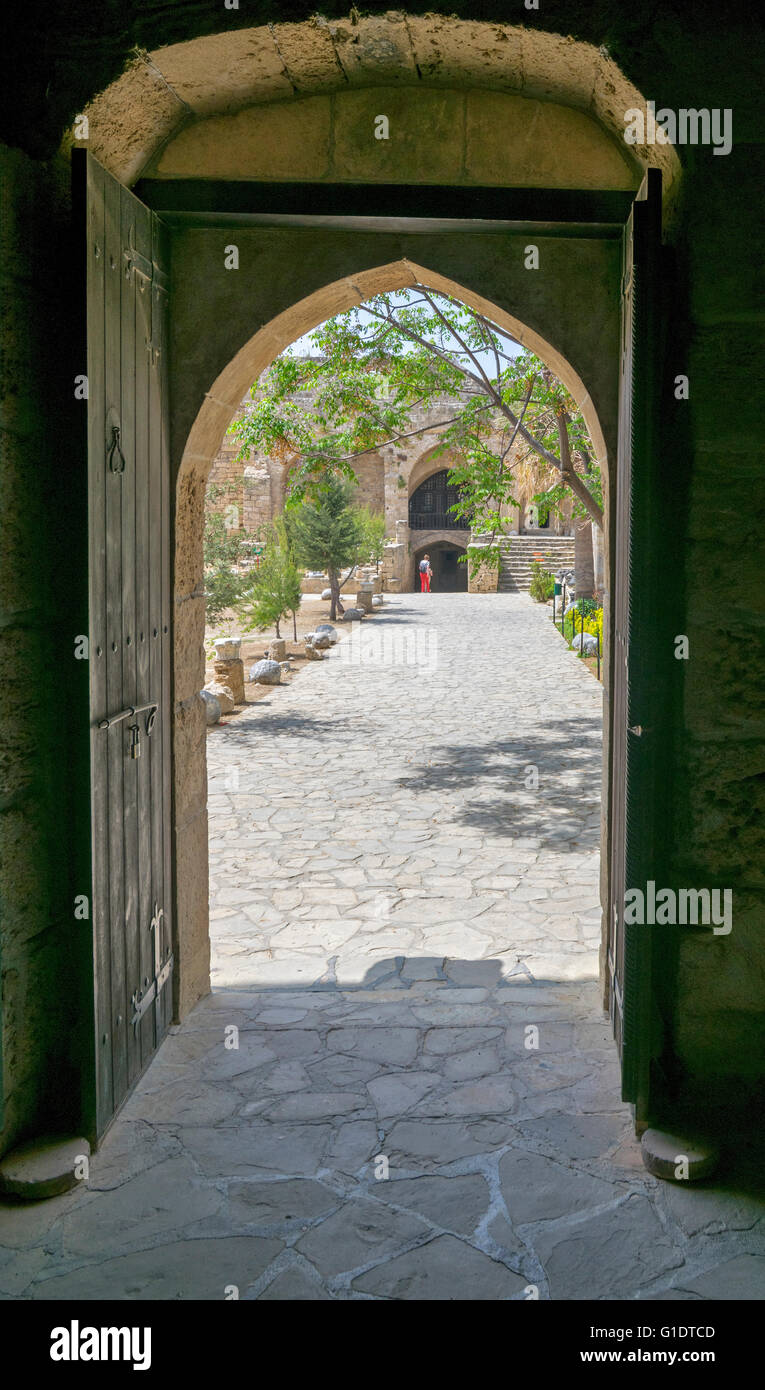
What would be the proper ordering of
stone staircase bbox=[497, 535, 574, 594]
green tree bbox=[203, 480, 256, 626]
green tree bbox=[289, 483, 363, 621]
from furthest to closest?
stone staircase bbox=[497, 535, 574, 594], green tree bbox=[289, 483, 363, 621], green tree bbox=[203, 480, 256, 626]

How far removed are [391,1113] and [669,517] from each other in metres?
1.97

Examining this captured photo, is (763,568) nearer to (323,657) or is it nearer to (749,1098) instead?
(749,1098)

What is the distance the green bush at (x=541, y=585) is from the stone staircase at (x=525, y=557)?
2.57 m

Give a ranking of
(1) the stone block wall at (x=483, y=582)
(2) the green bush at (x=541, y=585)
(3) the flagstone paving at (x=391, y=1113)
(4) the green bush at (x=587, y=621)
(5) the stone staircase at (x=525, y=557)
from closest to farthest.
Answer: (3) the flagstone paving at (x=391, y=1113) → (4) the green bush at (x=587, y=621) → (2) the green bush at (x=541, y=585) → (5) the stone staircase at (x=525, y=557) → (1) the stone block wall at (x=483, y=582)

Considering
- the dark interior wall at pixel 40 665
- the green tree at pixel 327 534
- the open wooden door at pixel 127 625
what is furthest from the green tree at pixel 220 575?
the dark interior wall at pixel 40 665

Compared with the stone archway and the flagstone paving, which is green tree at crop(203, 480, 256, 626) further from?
the stone archway

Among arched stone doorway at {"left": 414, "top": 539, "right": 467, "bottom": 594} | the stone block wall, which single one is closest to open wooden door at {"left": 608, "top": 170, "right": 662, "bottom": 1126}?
the stone block wall

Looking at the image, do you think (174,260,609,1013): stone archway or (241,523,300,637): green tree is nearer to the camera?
(174,260,609,1013): stone archway

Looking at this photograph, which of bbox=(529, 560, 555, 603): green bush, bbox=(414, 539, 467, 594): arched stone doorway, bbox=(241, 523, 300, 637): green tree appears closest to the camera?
bbox=(241, 523, 300, 637): green tree

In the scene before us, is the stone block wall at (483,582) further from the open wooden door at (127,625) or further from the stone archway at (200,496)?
the open wooden door at (127,625)

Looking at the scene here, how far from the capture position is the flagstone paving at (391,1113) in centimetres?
241

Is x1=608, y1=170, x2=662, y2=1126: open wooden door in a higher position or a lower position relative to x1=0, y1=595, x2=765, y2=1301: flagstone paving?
higher

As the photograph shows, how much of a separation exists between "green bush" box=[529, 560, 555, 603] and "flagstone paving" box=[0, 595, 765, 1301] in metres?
20.8

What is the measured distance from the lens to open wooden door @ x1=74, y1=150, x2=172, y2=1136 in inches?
113
